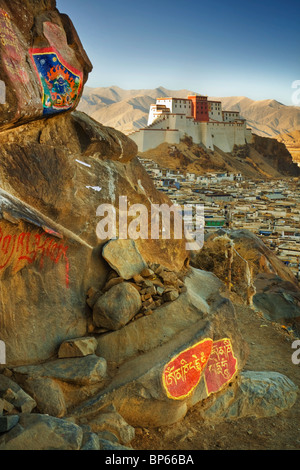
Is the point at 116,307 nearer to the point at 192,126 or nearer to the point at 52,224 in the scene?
Result: the point at 52,224

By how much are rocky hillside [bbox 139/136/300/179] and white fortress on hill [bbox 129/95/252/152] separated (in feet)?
4.29

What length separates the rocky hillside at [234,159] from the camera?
7269 cm

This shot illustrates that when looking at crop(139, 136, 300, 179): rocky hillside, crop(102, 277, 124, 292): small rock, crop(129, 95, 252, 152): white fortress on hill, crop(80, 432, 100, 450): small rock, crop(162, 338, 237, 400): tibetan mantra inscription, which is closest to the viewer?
crop(80, 432, 100, 450): small rock

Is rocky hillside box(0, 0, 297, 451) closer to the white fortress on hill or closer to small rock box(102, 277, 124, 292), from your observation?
small rock box(102, 277, 124, 292)

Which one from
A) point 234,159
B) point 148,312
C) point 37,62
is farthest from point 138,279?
point 234,159

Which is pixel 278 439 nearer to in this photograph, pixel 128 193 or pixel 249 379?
pixel 249 379

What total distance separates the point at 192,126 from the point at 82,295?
71.5 metres

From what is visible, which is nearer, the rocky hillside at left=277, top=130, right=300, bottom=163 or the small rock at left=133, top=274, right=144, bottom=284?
the small rock at left=133, top=274, right=144, bottom=284

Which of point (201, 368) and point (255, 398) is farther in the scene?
point (255, 398)

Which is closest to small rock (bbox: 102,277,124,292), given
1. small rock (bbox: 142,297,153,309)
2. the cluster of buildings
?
small rock (bbox: 142,297,153,309)

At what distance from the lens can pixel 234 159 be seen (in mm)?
83062

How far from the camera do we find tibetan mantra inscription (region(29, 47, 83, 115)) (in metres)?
6.70

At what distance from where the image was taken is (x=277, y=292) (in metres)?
15.8

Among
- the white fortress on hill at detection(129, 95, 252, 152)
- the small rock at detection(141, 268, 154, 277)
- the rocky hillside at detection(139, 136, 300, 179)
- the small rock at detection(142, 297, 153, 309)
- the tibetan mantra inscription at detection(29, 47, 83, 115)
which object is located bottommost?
the small rock at detection(142, 297, 153, 309)
